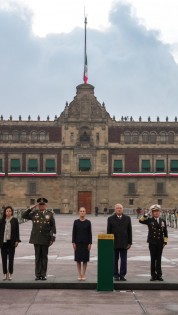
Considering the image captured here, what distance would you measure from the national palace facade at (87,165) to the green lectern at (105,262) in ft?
180

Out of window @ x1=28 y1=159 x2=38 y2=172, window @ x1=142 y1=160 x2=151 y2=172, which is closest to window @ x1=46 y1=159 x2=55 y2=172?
window @ x1=28 y1=159 x2=38 y2=172

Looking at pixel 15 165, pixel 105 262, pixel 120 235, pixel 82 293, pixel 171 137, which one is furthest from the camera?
pixel 171 137

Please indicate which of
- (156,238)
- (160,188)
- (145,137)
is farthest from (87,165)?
(156,238)

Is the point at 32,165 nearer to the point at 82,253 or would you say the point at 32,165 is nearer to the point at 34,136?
the point at 34,136

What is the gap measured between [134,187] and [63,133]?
1025cm

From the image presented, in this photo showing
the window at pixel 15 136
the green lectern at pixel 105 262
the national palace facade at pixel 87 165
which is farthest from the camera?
the window at pixel 15 136

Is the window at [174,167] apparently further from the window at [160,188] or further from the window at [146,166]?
the window at [146,166]

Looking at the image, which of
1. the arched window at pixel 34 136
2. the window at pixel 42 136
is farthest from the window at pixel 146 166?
the arched window at pixel 34 136

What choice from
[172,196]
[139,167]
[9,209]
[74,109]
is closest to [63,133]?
[74,109]

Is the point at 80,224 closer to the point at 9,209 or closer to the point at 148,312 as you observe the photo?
the point at 9,209

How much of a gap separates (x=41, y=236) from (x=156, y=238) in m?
2.58

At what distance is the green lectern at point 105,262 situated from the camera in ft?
39.8

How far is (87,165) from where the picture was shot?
2660 inches

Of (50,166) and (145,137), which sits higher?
(145,137)
